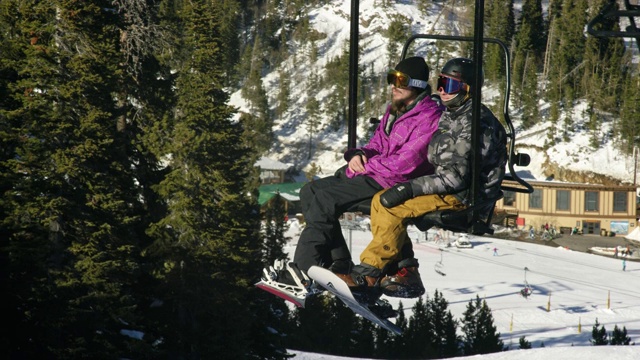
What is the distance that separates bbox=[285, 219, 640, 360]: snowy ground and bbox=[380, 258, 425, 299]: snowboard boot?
26.1 m

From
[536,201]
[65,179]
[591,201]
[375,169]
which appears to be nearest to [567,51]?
[591,201]

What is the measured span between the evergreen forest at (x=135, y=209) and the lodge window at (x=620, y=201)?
132ft

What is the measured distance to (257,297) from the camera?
31719 millimetres

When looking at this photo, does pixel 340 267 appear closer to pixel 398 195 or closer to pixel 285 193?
pixel 398 195

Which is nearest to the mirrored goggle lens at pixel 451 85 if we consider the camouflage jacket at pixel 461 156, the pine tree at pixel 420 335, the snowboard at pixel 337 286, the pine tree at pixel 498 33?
the camouflage jacket at pixel 461 156

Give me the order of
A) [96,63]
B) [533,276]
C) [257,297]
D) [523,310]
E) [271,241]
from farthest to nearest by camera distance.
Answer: [533,276]
[523,310]
[271,241]
[257,297]
[96,63]

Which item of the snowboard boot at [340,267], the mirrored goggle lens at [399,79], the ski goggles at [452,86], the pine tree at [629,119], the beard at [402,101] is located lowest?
the snowboard boot at [340,267]

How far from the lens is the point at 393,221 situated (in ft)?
22.2

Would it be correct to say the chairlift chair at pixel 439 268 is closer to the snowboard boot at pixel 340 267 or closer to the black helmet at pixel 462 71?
the snowboard boot at pixel 340 267

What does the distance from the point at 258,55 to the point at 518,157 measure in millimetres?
137725

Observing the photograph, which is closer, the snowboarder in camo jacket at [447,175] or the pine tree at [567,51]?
the snowboarder in camo jacket at [447,175]

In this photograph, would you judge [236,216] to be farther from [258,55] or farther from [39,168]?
[258,55]

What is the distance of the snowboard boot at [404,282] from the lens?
23.6 feet

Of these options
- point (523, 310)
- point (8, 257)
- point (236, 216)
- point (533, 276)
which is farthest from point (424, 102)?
point (533, 276)
